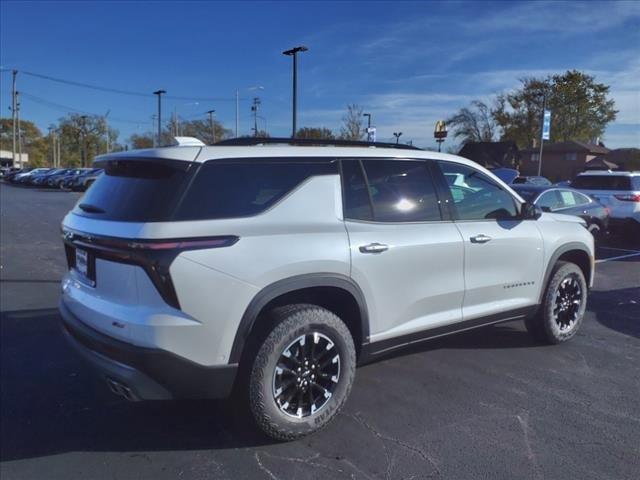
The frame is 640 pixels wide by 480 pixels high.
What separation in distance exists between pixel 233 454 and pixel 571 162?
6423 cm

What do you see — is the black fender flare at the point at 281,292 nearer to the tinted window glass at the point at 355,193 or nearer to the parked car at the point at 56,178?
the tinted window glass at the point at 355,193

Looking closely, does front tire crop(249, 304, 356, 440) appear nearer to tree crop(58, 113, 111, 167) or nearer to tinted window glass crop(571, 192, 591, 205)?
tinted window glass crop(571, 192, 591, 205)

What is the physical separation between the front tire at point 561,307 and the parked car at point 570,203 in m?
4.95

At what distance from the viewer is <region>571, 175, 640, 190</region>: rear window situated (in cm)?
1240

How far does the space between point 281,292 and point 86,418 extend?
67.5 inches

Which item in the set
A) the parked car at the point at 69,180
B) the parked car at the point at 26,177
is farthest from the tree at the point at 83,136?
the parked car at the point at 69,180

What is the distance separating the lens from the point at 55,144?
296ft

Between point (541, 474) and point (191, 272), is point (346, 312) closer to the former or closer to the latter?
point (191, 272)

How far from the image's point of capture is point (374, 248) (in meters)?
3.44

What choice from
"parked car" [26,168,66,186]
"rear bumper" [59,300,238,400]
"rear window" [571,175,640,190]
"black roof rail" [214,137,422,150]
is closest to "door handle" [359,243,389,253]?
"black roof rail" [214,137,422,150]

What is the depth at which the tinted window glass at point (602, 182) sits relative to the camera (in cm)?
1248

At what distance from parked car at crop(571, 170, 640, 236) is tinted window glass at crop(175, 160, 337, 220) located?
431 inches

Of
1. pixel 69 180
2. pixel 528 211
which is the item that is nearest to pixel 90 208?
pixel 528 211

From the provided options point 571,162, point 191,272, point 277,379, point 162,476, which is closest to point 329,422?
point 277,379
